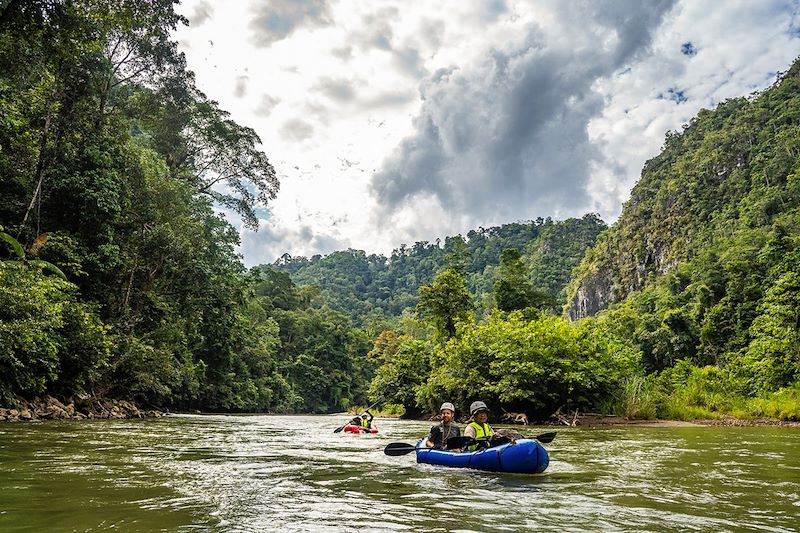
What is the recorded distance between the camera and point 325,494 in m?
5.52

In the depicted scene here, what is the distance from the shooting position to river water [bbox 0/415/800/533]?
415cm

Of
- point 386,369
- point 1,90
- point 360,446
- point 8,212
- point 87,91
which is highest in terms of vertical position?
point 87,91

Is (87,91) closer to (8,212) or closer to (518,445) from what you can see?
(8,212)

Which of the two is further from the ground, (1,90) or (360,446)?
(1,90)

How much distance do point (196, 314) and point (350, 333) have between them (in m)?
39.5

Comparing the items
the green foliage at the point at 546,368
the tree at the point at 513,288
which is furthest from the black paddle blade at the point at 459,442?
the tree at the point at 513,288

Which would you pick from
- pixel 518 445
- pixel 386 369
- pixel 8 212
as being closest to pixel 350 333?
pixel 386 369

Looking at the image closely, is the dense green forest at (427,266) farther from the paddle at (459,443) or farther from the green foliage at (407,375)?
the paddle at (459,443)

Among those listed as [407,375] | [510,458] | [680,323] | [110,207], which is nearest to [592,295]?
[680,323]

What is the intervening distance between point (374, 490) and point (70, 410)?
14.8 m

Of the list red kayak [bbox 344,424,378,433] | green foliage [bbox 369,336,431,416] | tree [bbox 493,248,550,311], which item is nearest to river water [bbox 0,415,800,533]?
red kayak [bbox 344,424,378,433]

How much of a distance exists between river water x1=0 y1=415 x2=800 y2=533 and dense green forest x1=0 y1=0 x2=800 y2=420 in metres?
4.04

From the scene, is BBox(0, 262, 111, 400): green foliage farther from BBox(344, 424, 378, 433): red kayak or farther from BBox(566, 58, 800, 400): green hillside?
BBox(566, 58, 800, 400): green hillside

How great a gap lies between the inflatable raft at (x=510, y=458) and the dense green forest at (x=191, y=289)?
286 inches
